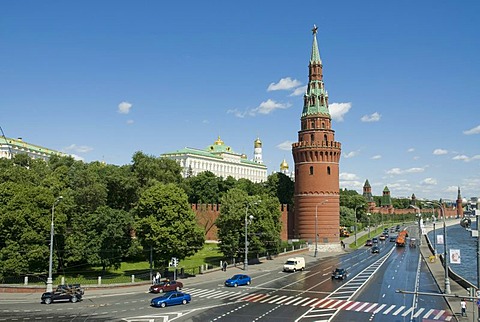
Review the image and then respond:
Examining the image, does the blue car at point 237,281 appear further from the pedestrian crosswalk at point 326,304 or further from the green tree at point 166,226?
the green tree at point 166,226

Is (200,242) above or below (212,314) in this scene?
above

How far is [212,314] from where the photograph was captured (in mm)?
31984

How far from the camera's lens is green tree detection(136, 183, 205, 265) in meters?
48.9

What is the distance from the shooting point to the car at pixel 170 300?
113ft

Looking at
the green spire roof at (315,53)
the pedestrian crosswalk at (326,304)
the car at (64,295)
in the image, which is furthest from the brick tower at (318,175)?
the car at (64,295)

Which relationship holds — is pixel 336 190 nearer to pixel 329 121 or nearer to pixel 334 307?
pixel 329 121

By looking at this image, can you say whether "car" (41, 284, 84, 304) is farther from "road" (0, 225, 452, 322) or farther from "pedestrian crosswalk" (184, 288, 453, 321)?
"pedestrian crosswalk" (184, 288, 453, 321)

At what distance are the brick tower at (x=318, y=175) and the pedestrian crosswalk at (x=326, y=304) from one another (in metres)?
47.2

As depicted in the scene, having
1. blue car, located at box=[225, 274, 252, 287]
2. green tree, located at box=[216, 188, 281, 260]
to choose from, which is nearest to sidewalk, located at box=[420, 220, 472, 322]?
blue car, located at box=[225, 274, 252, 287]

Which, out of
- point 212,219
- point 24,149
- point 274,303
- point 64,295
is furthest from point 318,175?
point 24,149

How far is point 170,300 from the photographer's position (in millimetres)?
34938

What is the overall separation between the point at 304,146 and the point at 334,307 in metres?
55.9

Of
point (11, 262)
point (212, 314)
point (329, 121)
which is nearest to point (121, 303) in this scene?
point (212, 314)

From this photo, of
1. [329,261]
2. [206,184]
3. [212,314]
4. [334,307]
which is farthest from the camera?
[206,184]
